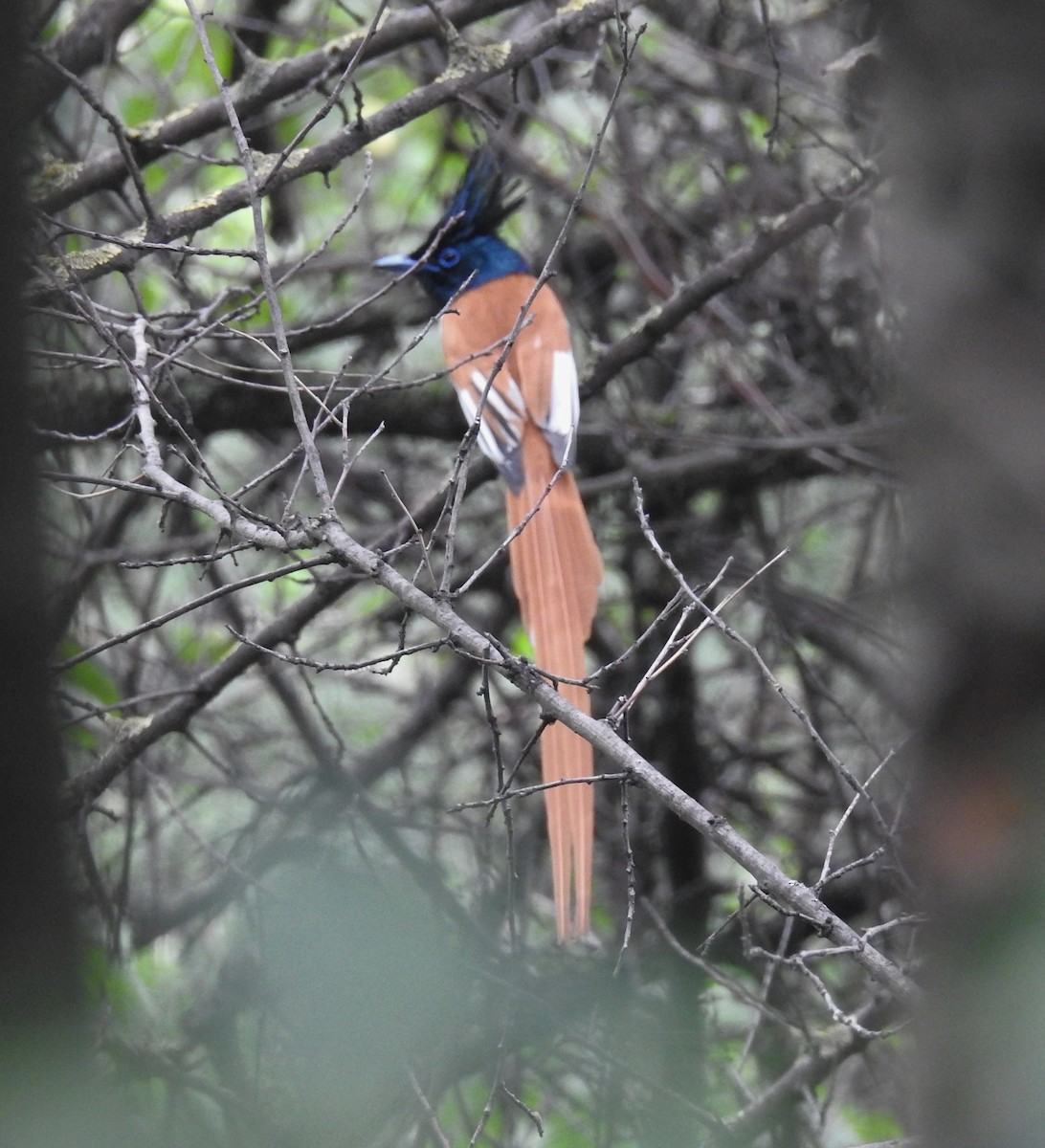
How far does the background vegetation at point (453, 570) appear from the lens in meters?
2.21

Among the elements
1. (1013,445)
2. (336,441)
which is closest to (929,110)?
(1013,445)

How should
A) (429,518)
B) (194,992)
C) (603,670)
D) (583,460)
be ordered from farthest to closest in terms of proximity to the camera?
1. (583,460)
2. (429,518)
3. (194,992)
4. (603,670)

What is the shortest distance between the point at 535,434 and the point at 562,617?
2.61 ft

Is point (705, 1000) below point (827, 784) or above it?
below

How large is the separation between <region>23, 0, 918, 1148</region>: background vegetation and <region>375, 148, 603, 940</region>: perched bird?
148 millimetres

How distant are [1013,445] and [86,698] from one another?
2600mm

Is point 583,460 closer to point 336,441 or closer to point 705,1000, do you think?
point 336,441

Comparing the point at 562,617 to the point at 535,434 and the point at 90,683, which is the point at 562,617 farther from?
the point at 90,683

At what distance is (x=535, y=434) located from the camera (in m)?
3.62

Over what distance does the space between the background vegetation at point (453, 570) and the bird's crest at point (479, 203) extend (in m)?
0.13

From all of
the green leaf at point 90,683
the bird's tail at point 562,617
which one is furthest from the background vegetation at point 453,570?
the bird's tail at point 562,617

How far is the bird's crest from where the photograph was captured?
12.8 feet

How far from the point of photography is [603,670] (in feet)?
4.85

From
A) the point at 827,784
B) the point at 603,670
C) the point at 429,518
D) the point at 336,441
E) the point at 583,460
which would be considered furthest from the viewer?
the point at 336,441
